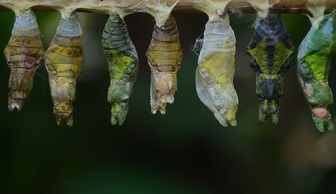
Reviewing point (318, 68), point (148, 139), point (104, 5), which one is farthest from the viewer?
point (148, 139)

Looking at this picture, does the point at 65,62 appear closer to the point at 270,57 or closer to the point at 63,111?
the point at 63,111

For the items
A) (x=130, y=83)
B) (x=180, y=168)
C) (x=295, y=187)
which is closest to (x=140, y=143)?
(x=180, y=168)

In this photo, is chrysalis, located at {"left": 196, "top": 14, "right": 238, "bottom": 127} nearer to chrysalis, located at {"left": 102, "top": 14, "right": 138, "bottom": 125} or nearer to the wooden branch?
the wooden branch

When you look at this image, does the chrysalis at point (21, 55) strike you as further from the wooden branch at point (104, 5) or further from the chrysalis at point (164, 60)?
the chrysalis at point (164, 60)

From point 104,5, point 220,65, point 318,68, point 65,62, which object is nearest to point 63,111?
point 65,62

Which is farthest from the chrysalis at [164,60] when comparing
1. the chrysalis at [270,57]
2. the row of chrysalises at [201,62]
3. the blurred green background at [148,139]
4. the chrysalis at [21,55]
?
the blurred green background at [148,139]

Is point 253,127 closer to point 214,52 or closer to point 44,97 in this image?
point 44,97
